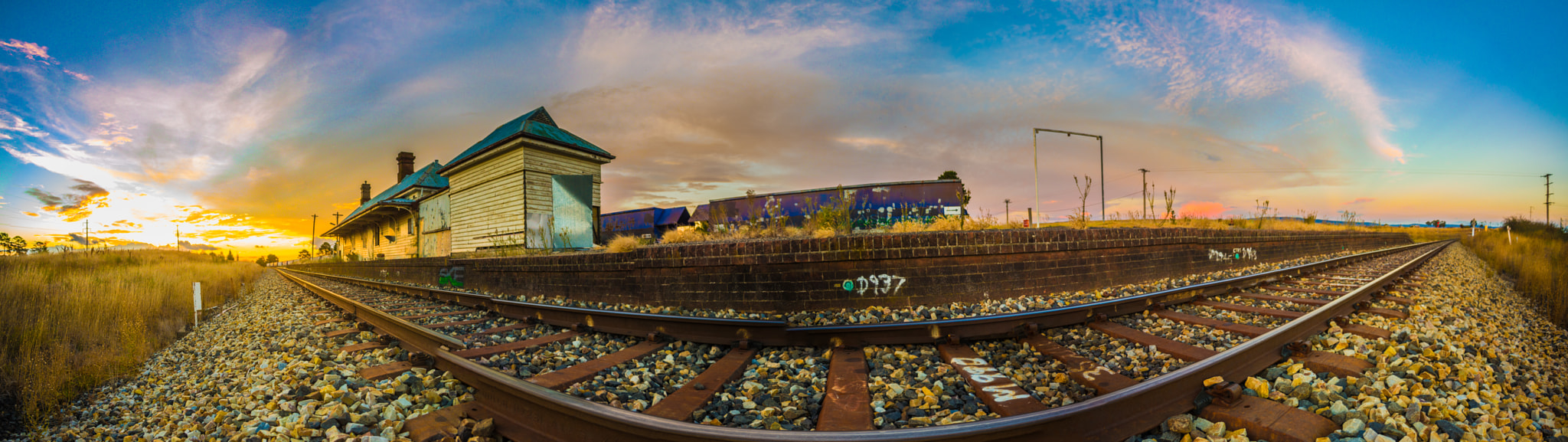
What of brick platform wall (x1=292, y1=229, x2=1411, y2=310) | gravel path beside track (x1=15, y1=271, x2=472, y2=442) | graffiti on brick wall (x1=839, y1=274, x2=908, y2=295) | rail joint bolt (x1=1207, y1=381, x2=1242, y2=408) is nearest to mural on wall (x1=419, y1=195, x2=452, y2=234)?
brick platform wall (x1=292, y1=229, x2=1411, y2=310)

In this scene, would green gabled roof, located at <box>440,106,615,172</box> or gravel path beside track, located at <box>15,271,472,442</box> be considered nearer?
gravel path beside track, located at <box>15,271,472,442</box>

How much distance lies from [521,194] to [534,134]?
1914 mm

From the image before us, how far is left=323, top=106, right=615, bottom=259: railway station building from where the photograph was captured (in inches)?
640

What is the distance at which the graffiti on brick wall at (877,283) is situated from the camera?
5.57 meters

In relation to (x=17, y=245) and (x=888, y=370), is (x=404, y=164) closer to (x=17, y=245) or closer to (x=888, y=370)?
(x=17, y=245)

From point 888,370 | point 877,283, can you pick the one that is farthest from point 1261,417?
point 877,283

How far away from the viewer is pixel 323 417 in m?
2.68

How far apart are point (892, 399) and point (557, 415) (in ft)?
5.44

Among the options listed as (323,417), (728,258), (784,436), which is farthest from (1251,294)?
(323,417)

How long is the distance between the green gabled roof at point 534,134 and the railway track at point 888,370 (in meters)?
12.1

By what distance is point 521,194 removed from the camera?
1619 cm

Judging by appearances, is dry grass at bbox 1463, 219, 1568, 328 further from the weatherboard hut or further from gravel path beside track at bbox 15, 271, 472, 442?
the weatherboard hut

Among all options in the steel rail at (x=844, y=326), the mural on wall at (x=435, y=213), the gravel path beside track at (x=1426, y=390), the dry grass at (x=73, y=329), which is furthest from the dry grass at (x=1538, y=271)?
the mural on wall at (x=435, y=213)

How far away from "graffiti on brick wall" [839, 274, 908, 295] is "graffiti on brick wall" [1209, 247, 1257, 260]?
758 cm
